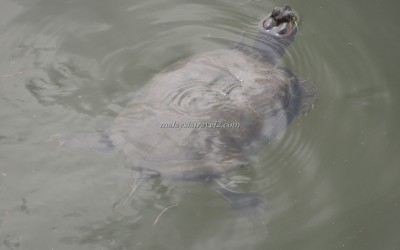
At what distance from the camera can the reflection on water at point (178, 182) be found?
2367 millimetres

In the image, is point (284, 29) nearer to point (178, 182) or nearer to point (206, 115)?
point (206, 115)

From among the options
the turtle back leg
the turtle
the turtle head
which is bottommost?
the turtle back leg

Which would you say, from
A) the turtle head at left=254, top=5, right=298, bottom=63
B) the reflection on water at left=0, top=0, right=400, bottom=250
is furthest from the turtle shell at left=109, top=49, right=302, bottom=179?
the turtle head at left=254, top=5, right=298, bottom=63

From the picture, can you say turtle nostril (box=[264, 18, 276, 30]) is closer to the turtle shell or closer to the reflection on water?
the reflection on water

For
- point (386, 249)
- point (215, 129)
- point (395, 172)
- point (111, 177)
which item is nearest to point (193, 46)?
point (215, 129)

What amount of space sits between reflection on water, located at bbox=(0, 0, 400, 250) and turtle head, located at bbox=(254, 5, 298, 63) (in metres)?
0.09

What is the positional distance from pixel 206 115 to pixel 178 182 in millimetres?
432

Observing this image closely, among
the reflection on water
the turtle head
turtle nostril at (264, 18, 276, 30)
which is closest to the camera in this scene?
the reflection on water

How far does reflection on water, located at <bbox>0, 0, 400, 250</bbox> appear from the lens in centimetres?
237

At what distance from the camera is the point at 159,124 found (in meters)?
2.43

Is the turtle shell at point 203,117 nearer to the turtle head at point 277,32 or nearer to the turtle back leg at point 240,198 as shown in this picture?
the turtle back leg at point 240,198

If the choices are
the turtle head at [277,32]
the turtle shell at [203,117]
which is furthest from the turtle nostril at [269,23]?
the turtle shell at [203,117]

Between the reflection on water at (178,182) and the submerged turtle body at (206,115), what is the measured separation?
0.14m

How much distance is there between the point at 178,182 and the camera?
2488 mm
